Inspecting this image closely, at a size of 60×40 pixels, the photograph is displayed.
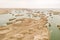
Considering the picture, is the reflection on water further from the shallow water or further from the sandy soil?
the sandy soil

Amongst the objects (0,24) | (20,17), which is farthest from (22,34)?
(20,17)

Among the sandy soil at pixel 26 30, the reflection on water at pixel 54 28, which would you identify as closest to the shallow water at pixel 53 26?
the reflection on water at pixel 54 28

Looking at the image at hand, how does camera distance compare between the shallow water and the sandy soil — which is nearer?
the sandy soil

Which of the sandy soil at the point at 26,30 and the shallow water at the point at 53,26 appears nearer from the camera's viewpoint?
the sandy soil at the point at 26,30

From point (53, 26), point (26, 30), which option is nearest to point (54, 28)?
point (53, 26)

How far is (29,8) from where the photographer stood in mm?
7504

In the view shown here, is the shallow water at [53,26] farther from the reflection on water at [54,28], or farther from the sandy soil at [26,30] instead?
the sandy soil at [26,30]

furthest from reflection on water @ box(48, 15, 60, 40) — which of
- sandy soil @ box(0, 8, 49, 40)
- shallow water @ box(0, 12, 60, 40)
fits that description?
sandy soil @ box(0, 8, 49, 40)

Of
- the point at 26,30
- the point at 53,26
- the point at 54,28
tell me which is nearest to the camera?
the point at 26,30

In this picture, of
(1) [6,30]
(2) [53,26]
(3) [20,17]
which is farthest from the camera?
(3) [20,17]

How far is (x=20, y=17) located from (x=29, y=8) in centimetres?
125

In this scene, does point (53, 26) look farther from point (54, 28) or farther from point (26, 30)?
point (26, 30)
